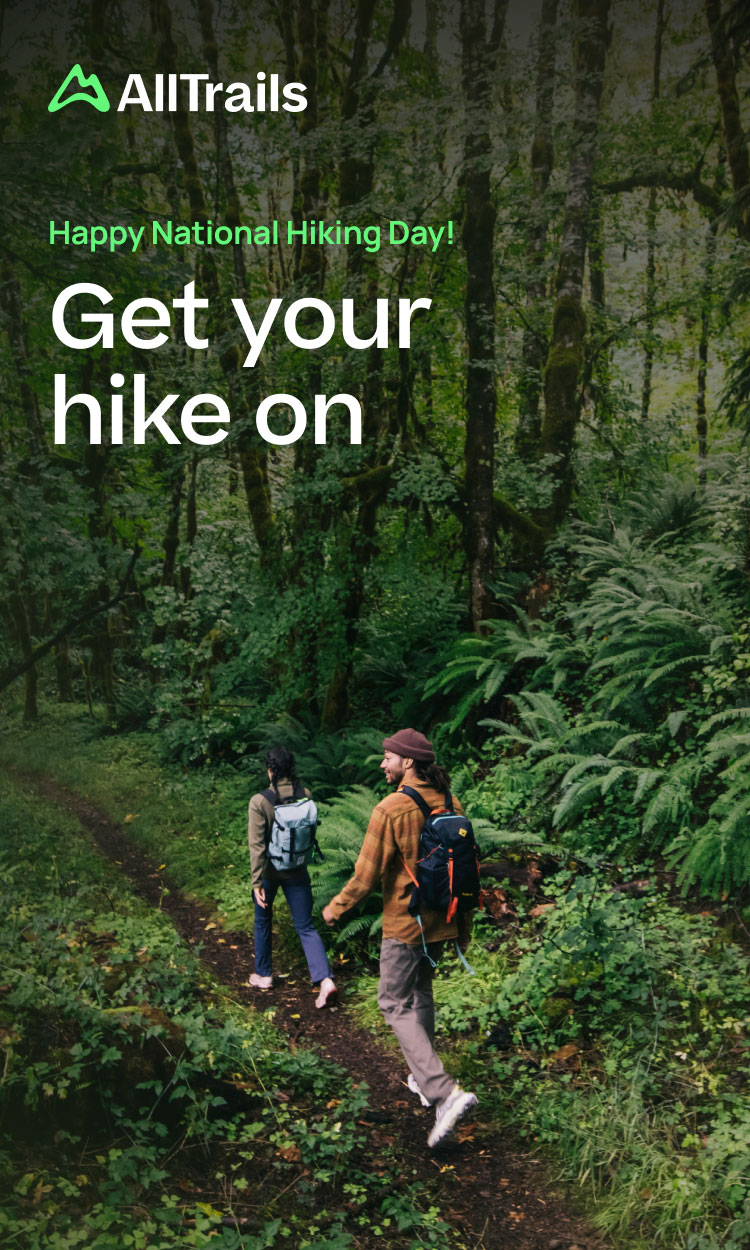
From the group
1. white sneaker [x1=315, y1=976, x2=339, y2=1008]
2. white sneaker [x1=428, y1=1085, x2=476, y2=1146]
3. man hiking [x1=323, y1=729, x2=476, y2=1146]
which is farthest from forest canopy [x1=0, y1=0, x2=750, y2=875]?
white sneaker [x1=428, y1=1085, x2=476, y2=1146]

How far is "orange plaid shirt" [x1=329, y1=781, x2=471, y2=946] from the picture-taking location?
4531 mm

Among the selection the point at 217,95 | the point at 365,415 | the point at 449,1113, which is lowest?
the point at 449,1113

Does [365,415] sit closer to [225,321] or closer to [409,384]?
[409,384]

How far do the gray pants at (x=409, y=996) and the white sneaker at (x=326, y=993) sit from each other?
153 cm

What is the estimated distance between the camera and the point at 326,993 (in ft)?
19.6

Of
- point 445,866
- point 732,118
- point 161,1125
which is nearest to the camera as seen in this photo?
point 161,1125

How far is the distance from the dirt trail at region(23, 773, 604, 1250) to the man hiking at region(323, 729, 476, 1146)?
28 centimetres

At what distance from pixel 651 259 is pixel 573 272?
5647 mm

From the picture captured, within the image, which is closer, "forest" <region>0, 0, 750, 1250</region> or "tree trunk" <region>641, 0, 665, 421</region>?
"forest" <region>0, 0, 750, 1250</region>

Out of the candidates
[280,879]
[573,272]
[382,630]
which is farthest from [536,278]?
[280,879]

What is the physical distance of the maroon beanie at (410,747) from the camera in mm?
4582

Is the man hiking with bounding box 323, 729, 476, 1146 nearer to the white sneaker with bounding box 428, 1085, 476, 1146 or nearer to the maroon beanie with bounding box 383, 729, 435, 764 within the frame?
the maroon beanie with bounding box 383, 729, 435, 764

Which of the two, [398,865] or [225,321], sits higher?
[225,321]

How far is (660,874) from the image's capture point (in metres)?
6.19
